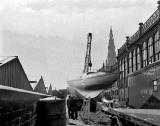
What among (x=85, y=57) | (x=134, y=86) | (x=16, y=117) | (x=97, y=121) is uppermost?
(x=85, y=57)

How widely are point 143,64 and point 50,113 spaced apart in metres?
31.9

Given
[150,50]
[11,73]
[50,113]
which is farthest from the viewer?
[150,50]

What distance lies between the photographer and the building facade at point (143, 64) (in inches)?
398

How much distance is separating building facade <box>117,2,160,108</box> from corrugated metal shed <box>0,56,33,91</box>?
4.53 meters

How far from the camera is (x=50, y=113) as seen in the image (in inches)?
212

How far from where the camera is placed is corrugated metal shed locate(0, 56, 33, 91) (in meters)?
7.87

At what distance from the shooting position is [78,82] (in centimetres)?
3294

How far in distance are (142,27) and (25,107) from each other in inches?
1360

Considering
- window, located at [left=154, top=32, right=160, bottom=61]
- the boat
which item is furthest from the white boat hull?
window, located at [left=154, top=32, right=160, bottom=61]

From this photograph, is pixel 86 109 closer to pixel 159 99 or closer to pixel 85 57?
pixel 159 99

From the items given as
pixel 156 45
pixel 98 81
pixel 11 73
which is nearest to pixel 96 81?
pixel 98 81

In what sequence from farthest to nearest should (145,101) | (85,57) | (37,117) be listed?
(85,57), (145,101), (37,117)

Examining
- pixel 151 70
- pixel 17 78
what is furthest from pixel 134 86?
pixel 17 78

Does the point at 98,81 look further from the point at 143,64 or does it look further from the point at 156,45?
the point at 143,64
